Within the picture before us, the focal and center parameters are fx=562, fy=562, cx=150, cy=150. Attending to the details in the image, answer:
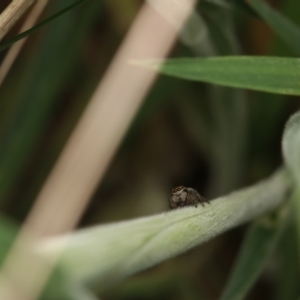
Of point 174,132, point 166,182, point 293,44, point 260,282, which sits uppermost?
point 174,132

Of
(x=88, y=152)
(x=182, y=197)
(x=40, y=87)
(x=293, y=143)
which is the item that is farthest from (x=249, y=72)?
(x=40, y=87)

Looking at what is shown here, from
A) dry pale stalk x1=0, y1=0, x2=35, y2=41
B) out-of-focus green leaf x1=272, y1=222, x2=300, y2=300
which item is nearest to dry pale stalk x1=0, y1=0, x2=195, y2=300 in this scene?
dry pale stalk x1=0, y1=0, x2=35, y2=41

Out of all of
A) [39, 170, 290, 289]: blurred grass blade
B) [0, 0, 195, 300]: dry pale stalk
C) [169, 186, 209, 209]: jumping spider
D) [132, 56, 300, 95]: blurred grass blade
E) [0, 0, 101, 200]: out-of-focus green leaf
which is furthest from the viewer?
[0, 0, 101, 200]: out-of-focus green leaf

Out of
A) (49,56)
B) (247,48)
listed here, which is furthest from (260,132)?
(49,56)

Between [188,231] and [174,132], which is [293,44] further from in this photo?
[174,132]

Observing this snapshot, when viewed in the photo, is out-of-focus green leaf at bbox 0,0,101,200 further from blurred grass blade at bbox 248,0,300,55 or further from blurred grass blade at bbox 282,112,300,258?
blurred grass blade at bbox 282,112,300,258

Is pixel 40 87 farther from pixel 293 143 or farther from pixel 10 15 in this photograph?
pixel 293 143
